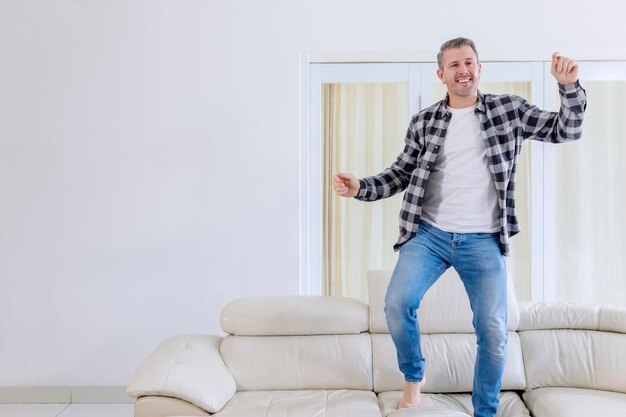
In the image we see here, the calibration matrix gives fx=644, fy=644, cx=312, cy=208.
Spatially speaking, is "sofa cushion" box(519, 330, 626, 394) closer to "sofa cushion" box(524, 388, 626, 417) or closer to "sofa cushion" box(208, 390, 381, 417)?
"sofa cushion" box(524, 388, 626, 417)

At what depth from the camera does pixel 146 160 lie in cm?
355

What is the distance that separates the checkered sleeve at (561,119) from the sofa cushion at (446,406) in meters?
1.05

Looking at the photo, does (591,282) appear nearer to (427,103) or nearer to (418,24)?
(427,103)

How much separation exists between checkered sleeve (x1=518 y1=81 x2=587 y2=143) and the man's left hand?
0.04 m

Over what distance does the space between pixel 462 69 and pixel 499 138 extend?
0.29 m

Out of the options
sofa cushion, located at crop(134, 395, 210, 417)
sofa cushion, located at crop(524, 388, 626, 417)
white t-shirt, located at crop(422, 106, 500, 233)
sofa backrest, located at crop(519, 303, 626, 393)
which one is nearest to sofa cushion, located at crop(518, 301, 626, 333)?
sofa backrest, located at crop(519, 303, 626, 393)

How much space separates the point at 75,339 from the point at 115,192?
85 centimetres

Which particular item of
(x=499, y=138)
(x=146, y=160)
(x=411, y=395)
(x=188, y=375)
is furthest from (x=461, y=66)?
(x=146, y=160)

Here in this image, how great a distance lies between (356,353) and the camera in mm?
2719

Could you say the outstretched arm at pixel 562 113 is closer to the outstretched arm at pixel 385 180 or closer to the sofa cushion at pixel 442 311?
the outstretched arm at pixel 385 180

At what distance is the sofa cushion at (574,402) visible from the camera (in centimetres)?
232

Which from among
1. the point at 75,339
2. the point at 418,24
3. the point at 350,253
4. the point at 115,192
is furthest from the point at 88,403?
the point at 418,24

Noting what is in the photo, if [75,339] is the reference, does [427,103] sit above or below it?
above

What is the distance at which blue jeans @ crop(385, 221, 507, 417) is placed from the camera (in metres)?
2.35
